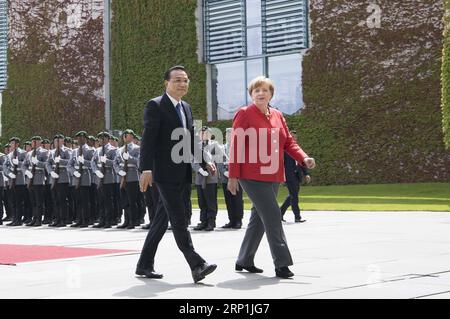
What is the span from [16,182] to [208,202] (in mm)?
5657

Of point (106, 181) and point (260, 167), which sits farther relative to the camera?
point (106, 181)

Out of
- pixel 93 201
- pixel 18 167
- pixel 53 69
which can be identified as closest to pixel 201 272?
pixel 93 201

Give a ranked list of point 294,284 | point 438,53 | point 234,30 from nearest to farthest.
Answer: point 294,284 < point 438,53 < point 234,30

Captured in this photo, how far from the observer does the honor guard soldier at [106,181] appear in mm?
17094

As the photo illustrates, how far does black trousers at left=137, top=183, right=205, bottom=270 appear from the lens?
25.3 ft

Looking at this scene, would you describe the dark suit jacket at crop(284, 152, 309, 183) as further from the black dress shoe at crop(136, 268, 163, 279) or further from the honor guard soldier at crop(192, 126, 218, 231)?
the black dress shoe at crop(136, 268, 163, 279)

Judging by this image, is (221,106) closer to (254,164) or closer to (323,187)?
(323,187)

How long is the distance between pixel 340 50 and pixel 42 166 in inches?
505

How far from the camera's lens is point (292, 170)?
651 inches

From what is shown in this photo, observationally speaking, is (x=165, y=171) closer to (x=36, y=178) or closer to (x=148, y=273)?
(x=148, y=273)

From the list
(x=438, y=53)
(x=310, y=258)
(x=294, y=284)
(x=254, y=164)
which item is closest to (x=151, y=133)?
(x=254, y=164)

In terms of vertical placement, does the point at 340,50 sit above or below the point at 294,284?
above

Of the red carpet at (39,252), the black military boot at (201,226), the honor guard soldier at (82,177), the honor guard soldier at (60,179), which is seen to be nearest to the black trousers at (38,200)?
the honor guard soldier at (60,179)

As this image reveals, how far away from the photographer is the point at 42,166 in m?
18.5
